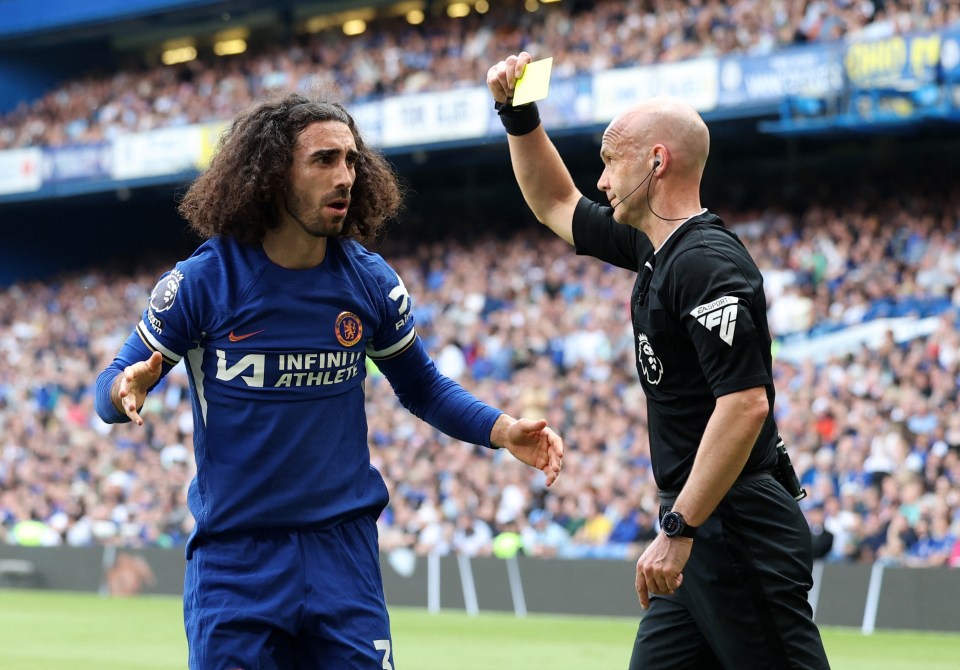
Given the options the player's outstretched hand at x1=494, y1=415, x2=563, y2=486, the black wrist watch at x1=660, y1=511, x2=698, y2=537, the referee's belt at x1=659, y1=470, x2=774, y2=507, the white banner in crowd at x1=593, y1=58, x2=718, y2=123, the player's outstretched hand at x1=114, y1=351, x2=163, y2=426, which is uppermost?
the white banner in crowd at x1=593, y1=58, x2=718, y2=123

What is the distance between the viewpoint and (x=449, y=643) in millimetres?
14180

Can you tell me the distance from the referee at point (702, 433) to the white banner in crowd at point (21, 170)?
2673 cm

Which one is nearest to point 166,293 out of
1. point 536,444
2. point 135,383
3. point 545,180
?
point 135,383

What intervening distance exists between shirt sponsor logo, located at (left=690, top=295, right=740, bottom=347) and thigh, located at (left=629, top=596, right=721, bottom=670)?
96 cm

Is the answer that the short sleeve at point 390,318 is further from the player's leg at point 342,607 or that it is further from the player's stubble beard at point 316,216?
the player's leg at point 342,607

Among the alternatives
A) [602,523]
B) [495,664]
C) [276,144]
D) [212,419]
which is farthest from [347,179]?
[602,523]

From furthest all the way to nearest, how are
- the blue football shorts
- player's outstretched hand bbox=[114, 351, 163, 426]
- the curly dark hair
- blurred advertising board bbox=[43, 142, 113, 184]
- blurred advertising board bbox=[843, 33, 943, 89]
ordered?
blurred advertising board bbox=[43, 142, 113, 184] → blurred advertising board bbox=[843, 33, 943, 89] → the curly dark hair → the blue football shorts → player's outstretched hand bbox=[114, 351, 163, 426]

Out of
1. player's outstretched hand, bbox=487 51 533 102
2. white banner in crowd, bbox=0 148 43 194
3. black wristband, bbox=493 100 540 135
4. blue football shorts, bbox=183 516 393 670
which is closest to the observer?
blue football shorts, bbox=183 516 393 670

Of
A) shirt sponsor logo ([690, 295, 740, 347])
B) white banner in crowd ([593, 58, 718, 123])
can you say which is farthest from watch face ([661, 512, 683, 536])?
white banner in crowd ([593, 58, 718, 123])

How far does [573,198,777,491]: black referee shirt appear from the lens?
4.35 meters

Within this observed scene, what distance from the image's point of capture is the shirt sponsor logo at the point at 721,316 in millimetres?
4340

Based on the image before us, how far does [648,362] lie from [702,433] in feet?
0.97

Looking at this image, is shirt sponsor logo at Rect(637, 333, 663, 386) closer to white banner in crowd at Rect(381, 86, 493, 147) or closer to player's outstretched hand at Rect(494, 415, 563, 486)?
player's outstretched hand at Rect(494, 415, 563, 486)

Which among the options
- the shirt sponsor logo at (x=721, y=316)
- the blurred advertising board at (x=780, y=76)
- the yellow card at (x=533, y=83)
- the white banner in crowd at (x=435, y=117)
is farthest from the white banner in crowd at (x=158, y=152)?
the shirt sponsor logo at (x=721, y=316)
